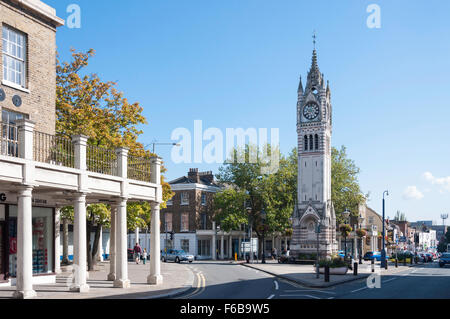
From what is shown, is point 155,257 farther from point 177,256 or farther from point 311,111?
point 311,111

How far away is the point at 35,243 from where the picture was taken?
23672 millimetres

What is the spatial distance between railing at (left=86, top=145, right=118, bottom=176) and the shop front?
3.38 m

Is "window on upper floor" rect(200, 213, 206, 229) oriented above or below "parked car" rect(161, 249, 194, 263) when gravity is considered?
above

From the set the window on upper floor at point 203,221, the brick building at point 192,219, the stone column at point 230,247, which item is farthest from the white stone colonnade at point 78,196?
the stone column at point 230,247

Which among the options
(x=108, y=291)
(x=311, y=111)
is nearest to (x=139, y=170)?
(x=108, y=291)

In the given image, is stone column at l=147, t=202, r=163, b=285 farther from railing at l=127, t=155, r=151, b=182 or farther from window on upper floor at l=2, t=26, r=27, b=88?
window on upper floor at l=2, t=26, r=27, b=88

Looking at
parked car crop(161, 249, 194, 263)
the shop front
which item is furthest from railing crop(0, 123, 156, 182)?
parked car crop(161, 249, 194, 263)

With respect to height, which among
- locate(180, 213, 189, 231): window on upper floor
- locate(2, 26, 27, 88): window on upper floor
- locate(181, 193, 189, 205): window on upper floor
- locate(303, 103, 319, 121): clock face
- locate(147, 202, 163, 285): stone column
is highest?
locate(303, 103, 319, 121): clock face

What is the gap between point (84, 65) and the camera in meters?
33.2

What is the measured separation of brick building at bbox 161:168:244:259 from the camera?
67.6 m

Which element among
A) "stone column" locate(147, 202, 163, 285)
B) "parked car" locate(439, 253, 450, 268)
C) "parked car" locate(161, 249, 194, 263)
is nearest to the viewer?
"stone column" locate(147, 202, 163, 285)

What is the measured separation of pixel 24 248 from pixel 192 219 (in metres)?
50.4

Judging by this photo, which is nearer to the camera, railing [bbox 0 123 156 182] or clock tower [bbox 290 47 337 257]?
railing [bbox 0 123 156 182]
